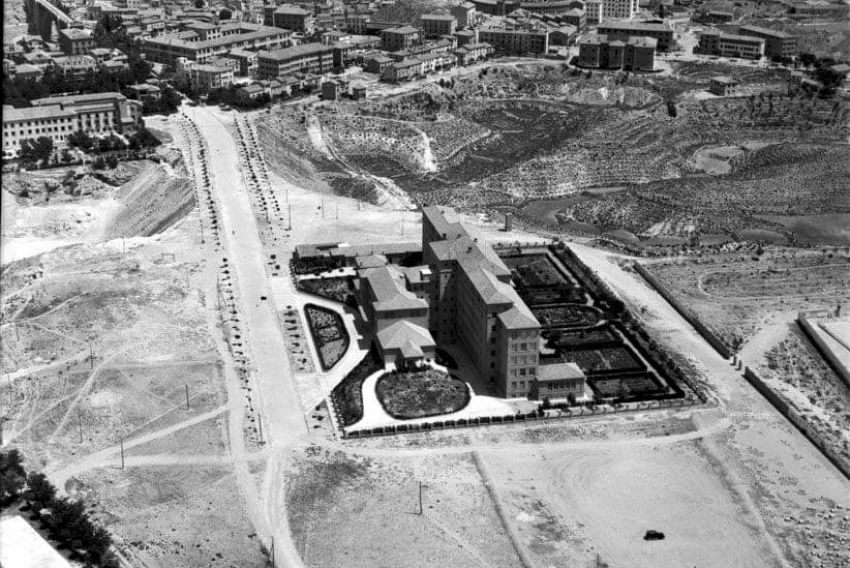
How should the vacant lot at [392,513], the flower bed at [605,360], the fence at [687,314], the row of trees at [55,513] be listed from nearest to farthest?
the row of trees at [55,513]
the vacant lot at [392,513]
the flower bed at [605,360]
the fence at [687,314]

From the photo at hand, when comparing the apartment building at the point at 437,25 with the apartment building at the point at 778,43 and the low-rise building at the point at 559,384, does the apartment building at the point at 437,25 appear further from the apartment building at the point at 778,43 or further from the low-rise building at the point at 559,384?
the low-rise building at the point at 559,384

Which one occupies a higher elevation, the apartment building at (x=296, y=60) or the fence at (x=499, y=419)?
the apartment building at (x=296, y=60)

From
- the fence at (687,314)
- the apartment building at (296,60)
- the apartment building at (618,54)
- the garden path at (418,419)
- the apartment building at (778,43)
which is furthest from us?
the apartment building at (778,43)

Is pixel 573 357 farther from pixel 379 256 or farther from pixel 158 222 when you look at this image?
pixel 158 222

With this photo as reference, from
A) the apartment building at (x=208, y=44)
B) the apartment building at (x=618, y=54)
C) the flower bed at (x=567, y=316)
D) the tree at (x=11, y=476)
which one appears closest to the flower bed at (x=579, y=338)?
the flower bed at (x=567, y=316)

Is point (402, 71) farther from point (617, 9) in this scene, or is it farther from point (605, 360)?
point (605, 360)

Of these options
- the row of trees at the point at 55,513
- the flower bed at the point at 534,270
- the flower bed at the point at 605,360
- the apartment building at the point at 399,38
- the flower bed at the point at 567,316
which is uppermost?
the apartment building at the point at 399,38
